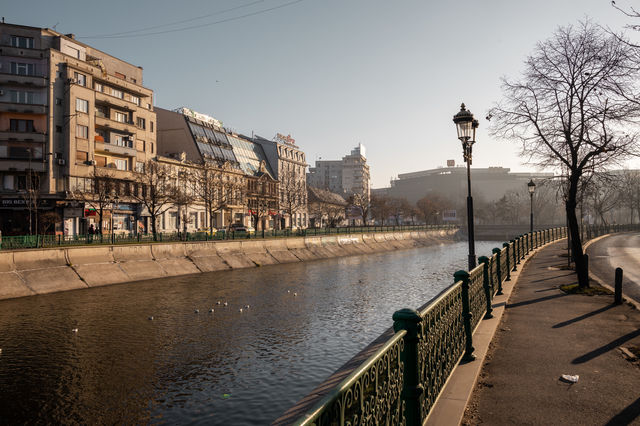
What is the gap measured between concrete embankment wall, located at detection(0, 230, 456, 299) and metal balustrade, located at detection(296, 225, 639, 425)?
84.1ft

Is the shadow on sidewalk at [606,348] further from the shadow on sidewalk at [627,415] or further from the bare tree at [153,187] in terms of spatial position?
the bare tree at [153,187]

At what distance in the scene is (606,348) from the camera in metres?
8.71

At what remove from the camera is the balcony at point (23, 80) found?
42.2 meters

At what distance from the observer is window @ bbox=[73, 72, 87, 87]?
4660 cm

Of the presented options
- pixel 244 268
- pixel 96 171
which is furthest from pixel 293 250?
pixel 96 171

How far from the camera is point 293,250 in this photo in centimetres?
4988

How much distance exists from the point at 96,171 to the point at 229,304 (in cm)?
3215

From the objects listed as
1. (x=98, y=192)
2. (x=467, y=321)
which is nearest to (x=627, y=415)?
(x=467, y=321)

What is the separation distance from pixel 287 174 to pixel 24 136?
1956 inches

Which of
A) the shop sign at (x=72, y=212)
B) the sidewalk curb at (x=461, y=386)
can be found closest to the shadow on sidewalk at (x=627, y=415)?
the sidewalk curb at (x=461, y=386)

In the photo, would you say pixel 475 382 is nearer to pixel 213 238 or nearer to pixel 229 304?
pixel 229 304

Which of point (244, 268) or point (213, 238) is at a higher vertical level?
point (213, 238)

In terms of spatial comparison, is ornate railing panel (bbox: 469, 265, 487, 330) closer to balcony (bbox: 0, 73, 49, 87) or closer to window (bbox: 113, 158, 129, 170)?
balcony (bbox: 0, 73, 49, 87)

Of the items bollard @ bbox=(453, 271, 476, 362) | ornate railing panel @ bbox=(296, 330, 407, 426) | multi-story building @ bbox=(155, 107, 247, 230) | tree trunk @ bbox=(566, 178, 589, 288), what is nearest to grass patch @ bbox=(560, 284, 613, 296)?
tree trunk @ bbox=(566, 178, 589, 288)
